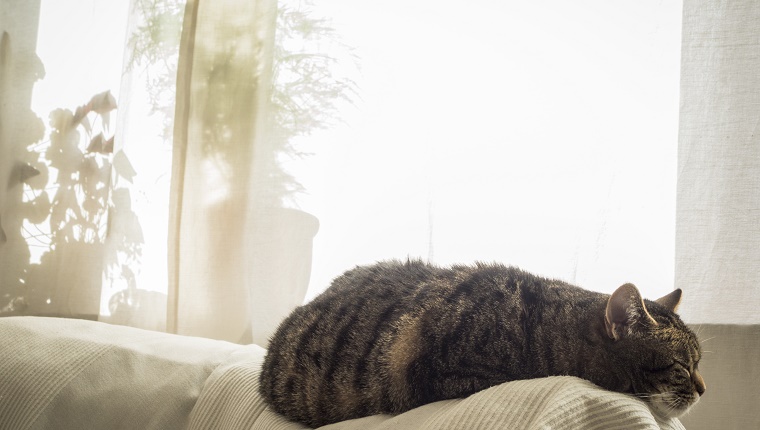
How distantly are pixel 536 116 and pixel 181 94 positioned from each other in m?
1.09

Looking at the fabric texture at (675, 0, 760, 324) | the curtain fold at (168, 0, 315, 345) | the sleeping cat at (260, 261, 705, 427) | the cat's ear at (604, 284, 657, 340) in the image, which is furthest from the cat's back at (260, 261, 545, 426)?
the curtain fold at (168, 0, 315, 345)

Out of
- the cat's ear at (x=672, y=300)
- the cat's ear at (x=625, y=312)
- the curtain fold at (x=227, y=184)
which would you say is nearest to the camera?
the cat's ear at (x=625, y=312)

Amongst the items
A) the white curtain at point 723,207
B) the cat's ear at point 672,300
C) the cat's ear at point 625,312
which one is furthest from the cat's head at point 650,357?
the white curtain at point 723,207

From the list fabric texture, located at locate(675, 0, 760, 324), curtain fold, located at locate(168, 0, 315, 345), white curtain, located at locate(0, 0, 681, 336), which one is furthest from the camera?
curtain fold, located at locate(168, 0, 315, 345)

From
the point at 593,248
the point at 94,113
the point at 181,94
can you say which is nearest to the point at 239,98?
the point at 181,94

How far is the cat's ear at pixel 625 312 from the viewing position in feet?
2.92

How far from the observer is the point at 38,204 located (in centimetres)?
221

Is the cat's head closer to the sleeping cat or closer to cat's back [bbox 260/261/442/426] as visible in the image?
the sleeping cat

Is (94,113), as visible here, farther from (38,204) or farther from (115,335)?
(115,335)

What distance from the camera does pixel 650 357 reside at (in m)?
0.90

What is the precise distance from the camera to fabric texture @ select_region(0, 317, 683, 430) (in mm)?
1092

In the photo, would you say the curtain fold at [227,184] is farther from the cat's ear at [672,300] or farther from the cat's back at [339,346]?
the cat's ear at [672,300]

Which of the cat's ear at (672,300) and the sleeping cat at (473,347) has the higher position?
the cat's ear at (672,300)

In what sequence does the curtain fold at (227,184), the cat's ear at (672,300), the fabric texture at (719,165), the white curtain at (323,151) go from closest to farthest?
the cat's ear at (672,300)
the fabric texture at (719,165)
the white curtain at (323,151)
the curtain fold at (227,184)
